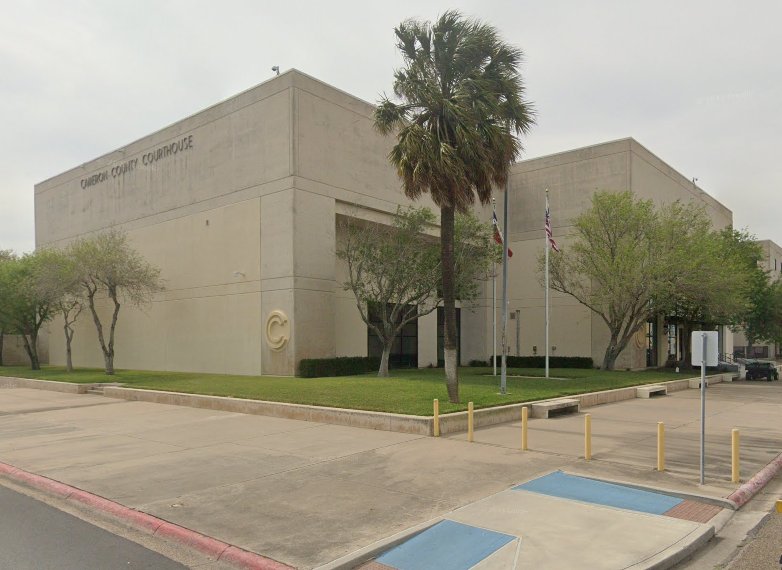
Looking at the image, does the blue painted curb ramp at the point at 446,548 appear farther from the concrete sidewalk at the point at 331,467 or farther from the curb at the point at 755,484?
the curb at the point at 755,484

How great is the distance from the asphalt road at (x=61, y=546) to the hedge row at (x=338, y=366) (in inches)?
710

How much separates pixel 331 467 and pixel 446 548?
4196 millimetres

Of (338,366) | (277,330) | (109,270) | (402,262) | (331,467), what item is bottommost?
(338,366)

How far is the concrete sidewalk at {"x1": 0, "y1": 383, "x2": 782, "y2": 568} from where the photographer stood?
6852 mm

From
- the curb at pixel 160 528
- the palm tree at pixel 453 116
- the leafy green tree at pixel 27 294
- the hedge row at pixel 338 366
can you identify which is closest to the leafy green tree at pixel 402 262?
the hedge row at pixel 338 366

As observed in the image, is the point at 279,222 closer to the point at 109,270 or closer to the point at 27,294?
the point at 109,270

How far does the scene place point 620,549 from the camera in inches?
236

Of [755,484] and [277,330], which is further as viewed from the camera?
[277,330]

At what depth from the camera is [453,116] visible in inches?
604

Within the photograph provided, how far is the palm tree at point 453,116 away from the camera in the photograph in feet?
50.4

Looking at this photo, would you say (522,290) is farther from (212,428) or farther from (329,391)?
(212,428)

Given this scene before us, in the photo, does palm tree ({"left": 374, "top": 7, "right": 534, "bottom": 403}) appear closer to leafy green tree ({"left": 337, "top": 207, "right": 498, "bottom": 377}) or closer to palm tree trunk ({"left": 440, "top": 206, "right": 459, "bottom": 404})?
palm tree trunk ({"left": 440, "top": 206, "right": 459, "bottom": 404})

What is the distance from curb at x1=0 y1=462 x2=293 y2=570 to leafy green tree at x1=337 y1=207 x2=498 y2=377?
57.6 feet

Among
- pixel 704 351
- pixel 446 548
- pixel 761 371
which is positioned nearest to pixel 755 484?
pixel 704 351
